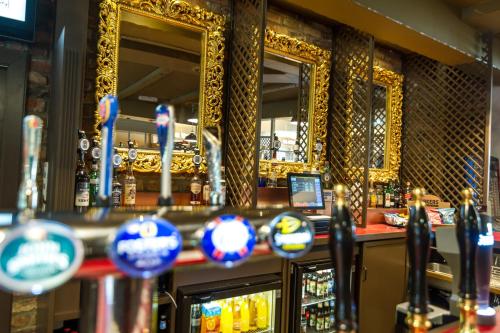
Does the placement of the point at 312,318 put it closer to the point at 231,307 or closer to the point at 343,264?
the point at 231,307

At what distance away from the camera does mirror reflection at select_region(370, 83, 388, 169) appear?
437cm

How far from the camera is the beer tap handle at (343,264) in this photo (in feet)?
2.50

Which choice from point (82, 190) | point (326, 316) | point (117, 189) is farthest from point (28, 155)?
point (326, 316)

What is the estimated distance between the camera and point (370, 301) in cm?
298

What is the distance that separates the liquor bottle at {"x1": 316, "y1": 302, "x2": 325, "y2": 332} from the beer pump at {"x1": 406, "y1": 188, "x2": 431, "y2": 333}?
2.22 metres

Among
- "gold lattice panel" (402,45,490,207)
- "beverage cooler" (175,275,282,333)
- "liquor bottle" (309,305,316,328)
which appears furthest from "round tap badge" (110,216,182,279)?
"gold lattice panel" (402,45,490,207)

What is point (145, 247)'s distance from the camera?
0.60 metres

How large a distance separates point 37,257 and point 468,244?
969mm

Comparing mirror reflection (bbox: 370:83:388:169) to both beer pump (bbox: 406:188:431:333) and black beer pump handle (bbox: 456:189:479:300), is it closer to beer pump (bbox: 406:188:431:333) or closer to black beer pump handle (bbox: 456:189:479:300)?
black beer pump handle (bbox: 456:189:479:300)

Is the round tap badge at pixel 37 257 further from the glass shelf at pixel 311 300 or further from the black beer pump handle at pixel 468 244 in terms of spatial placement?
the glass shelf at pixel 311 300

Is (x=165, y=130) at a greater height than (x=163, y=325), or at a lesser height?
greater

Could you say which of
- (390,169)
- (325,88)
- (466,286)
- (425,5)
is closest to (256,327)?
(466,286)

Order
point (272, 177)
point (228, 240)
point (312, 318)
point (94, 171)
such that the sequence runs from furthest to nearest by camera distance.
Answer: point (272, 177)
point (312, 318)
point (94, 171)
point (228, 240)

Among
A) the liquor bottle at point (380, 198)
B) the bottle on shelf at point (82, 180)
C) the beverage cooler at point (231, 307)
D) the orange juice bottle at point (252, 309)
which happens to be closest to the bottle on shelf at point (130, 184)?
the bottle on shelf at point (82, 180)
